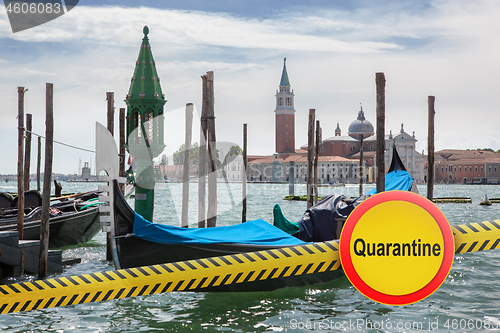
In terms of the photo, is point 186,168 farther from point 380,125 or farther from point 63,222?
point 380,125

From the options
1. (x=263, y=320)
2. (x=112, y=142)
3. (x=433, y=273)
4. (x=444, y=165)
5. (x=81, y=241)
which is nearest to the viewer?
(x=433, y=273)

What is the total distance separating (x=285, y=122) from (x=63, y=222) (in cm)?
5834

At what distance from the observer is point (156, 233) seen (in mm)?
4055

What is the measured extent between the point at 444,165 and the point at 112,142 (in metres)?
66.6

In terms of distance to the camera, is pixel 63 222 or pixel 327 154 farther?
pixel 327 154

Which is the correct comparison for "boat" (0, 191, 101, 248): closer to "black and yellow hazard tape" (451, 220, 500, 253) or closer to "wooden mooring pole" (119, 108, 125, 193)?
"wooden mooring pole" (119, 108, 125, 193)

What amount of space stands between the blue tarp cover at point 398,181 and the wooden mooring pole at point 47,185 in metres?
4.35

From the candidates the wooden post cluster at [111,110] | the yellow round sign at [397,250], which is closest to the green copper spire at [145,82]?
the wooden post cluster at [111,110]

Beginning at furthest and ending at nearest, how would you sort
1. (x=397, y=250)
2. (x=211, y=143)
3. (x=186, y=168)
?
1. (x=186, y=168)
2. (x=211, y=143)
3. (x=397, y=250)

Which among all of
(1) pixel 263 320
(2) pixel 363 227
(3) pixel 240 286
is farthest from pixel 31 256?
(2) pixel 363 227

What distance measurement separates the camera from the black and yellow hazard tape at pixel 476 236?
0.91 metres

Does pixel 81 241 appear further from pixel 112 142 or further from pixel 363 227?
pixel 363 227

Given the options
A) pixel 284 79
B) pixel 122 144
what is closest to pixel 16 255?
pixel 122 144

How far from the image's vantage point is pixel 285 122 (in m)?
64.8
